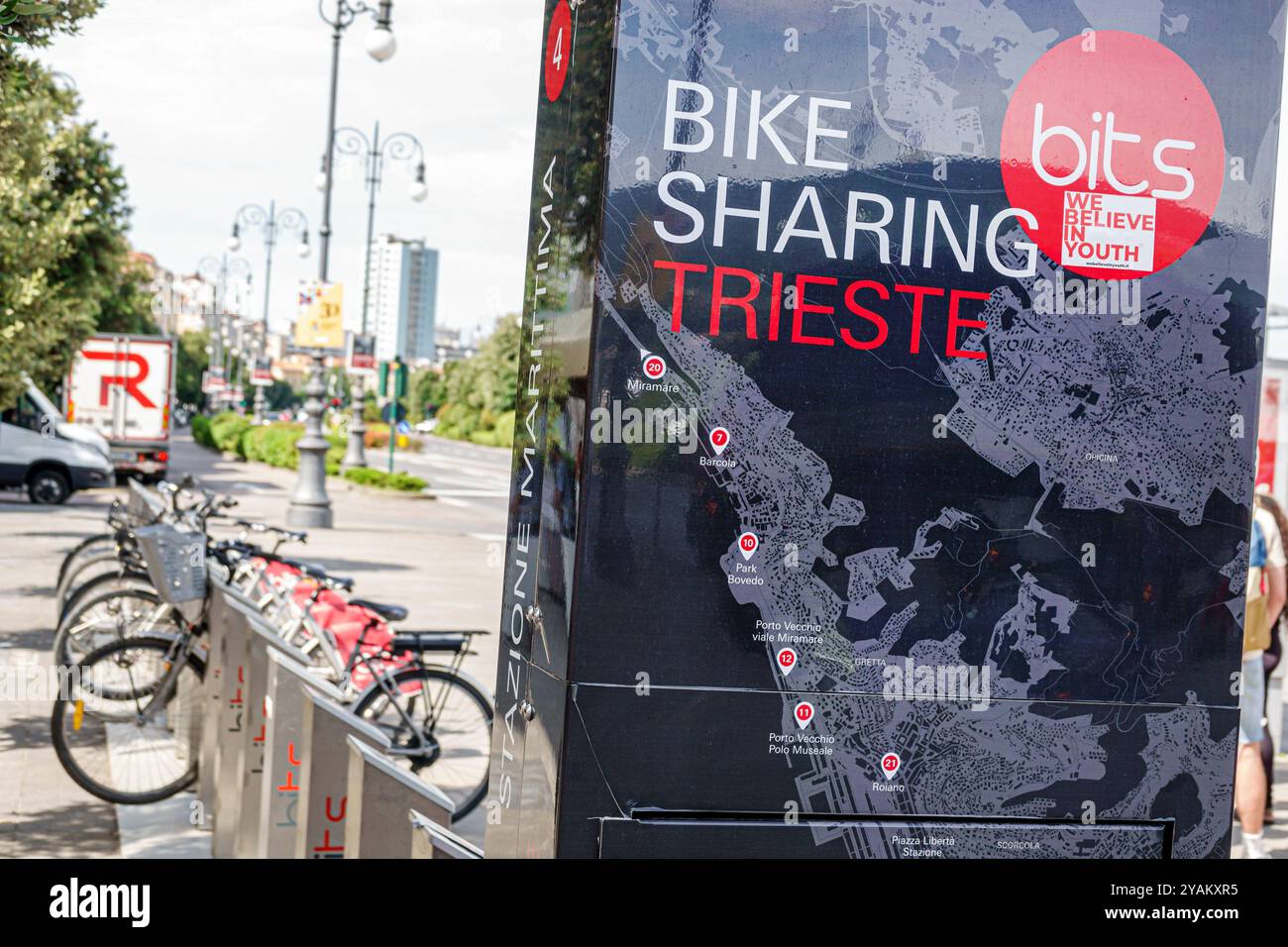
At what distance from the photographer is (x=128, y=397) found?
29.6 m

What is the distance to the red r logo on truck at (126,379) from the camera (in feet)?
97.1

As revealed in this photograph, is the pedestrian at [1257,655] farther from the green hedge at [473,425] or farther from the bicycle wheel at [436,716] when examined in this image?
the green hedge at [473,425]

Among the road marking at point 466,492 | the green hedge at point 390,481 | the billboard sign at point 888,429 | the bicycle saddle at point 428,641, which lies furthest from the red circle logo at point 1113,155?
the road marking at point 466,492

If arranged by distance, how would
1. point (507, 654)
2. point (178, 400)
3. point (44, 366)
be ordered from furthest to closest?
point (178, 400) < point (44, 366) < point (507, 654)

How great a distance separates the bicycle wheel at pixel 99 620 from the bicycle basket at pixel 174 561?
61cm

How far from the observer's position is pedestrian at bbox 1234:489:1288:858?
6230 mm

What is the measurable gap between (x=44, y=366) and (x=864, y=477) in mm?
14318

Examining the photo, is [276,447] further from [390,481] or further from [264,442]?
[390,481]

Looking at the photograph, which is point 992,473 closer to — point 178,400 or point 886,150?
point 886,150

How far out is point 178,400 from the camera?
111m

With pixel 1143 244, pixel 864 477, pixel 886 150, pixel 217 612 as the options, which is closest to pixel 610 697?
pixel 864 477

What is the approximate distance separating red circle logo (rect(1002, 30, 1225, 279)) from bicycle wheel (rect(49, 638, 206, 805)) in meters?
5.88

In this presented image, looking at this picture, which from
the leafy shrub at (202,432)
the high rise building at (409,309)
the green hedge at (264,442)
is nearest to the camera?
the green hedge at (264,442)
